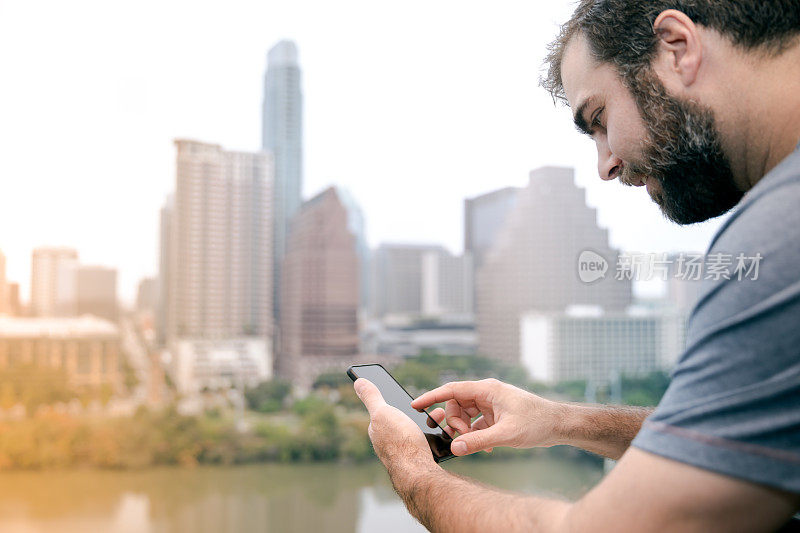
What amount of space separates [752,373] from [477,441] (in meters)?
0.34

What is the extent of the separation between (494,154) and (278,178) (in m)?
1.44

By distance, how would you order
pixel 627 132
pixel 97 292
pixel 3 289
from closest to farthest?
pixel 627 132 → pixel 3 289 → pixel 97 292

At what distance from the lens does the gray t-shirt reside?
28cm

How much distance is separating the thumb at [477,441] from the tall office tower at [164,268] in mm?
3325

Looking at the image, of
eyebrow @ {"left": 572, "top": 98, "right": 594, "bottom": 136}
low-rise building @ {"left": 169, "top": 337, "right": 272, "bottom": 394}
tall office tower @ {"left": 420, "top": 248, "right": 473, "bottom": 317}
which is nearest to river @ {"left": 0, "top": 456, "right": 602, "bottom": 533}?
low-rise building @ {"left": 169, "top": 337, "right": 272, "bottom": 394}

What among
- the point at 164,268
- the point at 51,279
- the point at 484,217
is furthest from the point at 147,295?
the point at 484,217

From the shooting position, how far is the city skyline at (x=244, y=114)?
298 cm

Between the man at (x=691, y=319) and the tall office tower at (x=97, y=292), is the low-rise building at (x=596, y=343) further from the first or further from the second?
the man at (x=691, y=319)

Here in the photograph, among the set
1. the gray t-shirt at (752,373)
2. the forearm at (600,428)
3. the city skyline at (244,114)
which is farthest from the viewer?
the city skyline at (244,114)

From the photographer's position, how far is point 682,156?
1.57ft

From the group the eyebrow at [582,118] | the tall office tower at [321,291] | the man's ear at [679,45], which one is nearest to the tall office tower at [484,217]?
the tall office tower at [321,291]

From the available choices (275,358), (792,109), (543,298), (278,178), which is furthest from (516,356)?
(792,109)

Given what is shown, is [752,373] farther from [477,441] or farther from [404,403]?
[404,403]

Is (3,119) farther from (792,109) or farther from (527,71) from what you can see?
(792,109)
